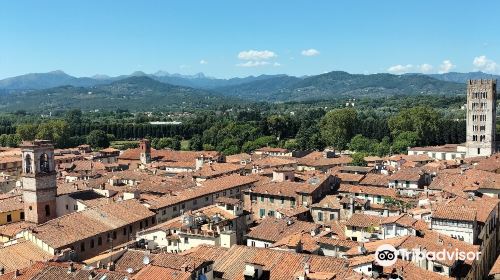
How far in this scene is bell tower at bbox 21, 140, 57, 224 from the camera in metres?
45.0

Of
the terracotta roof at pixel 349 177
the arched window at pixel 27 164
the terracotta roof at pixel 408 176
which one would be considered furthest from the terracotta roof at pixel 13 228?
the terracotta roof at pixel 408 176

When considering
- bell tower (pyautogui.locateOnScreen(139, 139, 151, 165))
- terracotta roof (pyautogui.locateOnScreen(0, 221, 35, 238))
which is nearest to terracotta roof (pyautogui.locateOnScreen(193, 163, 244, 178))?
terracotta roof (pyautogui.locateOnScreen(0, 221, 35, 238))

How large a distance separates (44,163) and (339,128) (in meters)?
93.6

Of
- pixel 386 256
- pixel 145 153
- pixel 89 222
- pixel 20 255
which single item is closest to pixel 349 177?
pixel 89 222

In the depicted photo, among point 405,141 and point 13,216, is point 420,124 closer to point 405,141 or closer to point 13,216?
point 405,141

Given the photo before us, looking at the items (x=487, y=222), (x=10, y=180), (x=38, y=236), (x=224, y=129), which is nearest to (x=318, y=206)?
(x=487, y=222)

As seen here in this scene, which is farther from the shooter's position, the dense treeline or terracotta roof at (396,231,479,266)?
the dense treeline

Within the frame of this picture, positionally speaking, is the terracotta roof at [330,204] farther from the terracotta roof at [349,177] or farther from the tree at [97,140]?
the tree at [97,140]

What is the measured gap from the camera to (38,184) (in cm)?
4488

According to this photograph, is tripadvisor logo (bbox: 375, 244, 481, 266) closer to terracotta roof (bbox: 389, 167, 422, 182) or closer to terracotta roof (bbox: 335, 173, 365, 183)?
terracotta roof (bbox: 389, 167, 422, 182)

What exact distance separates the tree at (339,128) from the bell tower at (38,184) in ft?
283

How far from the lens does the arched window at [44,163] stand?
46.0 meters

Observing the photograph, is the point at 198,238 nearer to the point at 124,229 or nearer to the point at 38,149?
the point at 124,229

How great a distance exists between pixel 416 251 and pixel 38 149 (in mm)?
32065
